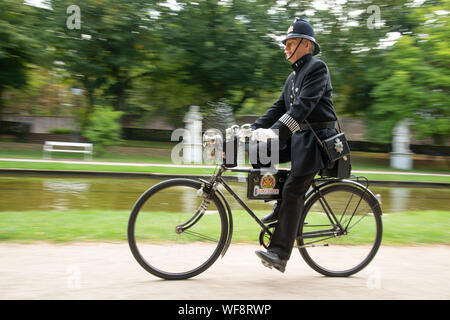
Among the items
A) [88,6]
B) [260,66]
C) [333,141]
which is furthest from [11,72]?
[333,141]

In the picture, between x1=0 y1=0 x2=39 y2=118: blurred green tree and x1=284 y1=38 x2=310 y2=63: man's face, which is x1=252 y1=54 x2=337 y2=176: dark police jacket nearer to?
x1=284 y1=38 x2=310 y2=63: man's face

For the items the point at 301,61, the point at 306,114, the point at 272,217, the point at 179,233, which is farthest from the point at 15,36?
the point at 306,114

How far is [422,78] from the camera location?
1916 centimetres

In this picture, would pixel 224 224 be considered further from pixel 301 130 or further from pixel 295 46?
pixel 295 46

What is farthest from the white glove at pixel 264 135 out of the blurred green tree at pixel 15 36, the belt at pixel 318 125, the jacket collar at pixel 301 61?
the blurred green tree at pixel 15 36

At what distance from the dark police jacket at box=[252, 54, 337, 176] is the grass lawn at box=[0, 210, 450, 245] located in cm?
67

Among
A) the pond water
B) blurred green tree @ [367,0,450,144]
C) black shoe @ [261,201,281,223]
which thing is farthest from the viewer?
blurred green tree @ [367,0,450,144]

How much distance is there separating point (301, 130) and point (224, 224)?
984mm

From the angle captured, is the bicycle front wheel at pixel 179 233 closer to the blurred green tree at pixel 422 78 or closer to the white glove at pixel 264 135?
the white glove at pixel 264 135

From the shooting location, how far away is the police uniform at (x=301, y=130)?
3.52m

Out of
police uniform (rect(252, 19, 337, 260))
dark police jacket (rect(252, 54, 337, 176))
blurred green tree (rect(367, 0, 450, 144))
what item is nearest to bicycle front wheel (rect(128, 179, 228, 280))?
police uniform (rect(252, 19, 337, 260))

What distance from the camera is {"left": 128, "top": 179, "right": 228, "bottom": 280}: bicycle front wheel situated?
3584 mm

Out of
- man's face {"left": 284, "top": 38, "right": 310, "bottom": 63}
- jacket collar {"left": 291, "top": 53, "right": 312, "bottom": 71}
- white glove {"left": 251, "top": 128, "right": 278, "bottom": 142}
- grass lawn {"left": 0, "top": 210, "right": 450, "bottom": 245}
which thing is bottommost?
grass lawn {"left": 0, "top": 210, "right": 450, "bottom": 245}
